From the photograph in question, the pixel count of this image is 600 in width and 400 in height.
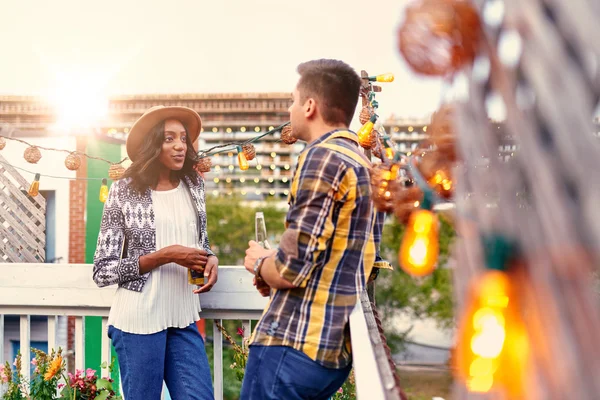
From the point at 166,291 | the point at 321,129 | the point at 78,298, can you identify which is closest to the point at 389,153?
the point at 321,129

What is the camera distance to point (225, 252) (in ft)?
102

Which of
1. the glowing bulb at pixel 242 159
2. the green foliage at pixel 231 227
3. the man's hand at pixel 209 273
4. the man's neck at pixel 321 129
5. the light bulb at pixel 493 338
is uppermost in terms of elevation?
the green foliage at pixel 231 227

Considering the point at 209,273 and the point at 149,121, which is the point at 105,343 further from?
the point at 149,121

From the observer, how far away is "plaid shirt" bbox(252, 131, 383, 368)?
4.59 ft

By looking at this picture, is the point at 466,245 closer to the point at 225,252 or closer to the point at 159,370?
the point at 159,370

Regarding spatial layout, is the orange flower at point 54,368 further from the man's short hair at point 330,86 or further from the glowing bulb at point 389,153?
the glowing bulb at point 389,153

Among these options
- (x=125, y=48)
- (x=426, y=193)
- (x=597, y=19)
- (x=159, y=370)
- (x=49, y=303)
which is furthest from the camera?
(x=125, y=48)

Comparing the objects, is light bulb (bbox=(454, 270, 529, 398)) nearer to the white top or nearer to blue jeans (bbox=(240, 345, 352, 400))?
blue jeans (bbox=(240, 345, 352, 400))

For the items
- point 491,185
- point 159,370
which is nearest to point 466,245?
point 491,185

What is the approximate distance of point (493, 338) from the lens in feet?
1.58

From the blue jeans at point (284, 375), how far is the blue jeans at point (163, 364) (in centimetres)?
76

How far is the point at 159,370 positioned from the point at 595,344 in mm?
1988

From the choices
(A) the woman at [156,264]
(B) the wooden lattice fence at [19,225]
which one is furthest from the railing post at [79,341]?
(B) the wooden lattice fence at [19,225]

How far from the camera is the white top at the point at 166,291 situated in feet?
7.06
